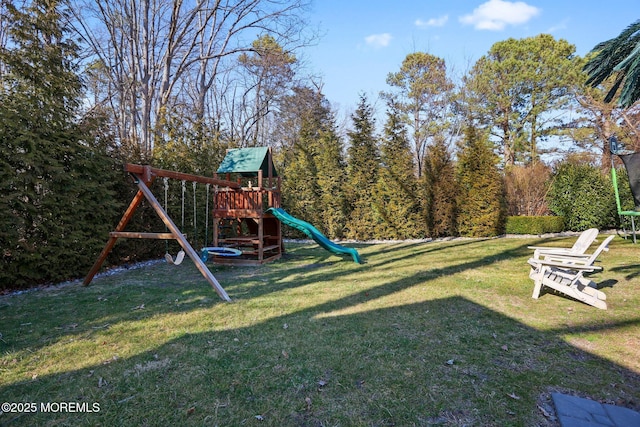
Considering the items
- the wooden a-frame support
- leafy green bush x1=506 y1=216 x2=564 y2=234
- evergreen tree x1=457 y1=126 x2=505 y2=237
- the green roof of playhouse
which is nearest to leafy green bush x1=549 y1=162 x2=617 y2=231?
leafy green bush x1=506 y1=216 x2=564 y2=234

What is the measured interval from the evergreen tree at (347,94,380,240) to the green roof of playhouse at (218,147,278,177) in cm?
526

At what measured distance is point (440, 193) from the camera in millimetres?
12648

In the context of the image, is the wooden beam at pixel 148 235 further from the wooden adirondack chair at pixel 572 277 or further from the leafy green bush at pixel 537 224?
the leafy green bush at pixel 537 224

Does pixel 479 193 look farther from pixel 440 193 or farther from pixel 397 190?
pixel 397 190

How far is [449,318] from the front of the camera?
149 inches

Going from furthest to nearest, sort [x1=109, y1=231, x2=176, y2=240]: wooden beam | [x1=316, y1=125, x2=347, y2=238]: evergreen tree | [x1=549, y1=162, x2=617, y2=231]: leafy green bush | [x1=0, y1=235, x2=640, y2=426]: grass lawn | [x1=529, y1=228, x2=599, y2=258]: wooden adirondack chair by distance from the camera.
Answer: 1. [x1=316, y1=125, x2=347, y2=238]: evergreen tree
2. [x1=549, y1=162, x2=617, y2=231]: leafy green bush
3. [x1=109, y1=231, x2=176, y2=240]: wooden beam
4. [x1=529, y1=228, x2=599, y2=258]: wooden adirondack chair
5. [x1=0, y1=235, x2=640, y2=426]: grass lawn

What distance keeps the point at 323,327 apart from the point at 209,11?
14.9 meters

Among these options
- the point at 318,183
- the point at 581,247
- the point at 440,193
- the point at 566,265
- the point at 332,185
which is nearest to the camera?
the point at 566,265

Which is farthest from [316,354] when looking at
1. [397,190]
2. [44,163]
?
[397,190]

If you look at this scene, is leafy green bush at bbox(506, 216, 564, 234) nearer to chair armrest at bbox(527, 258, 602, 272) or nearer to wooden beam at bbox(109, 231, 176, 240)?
chair armrest at bbox(527, 258, 602, 272)

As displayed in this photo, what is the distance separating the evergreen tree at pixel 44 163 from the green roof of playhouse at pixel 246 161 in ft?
9.65

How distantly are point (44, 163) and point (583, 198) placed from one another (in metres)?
16.2

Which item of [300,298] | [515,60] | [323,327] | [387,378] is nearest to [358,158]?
[300,298]

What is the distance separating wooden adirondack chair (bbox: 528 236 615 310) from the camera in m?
4.02
